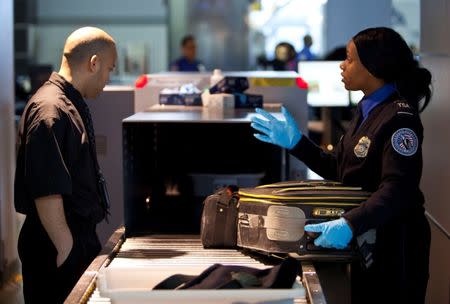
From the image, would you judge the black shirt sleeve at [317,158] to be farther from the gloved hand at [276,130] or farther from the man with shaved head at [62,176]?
the man with shaved head at [62,176]

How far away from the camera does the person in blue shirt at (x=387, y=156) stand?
138 inches

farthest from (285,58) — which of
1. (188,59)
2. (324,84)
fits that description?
(188,59)

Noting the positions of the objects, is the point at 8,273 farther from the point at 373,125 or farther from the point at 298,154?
the point at 373,125

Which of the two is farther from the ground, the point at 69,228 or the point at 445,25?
the point at 445,25

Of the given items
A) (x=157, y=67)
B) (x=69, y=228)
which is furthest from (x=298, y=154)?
(x=157, y=67)

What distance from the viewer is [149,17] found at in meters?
17.0

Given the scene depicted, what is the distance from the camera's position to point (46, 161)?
3590 millimetres

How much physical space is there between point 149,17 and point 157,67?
0.97 metres

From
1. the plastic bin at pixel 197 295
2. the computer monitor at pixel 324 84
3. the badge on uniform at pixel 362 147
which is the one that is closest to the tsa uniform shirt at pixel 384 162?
the badge on uniform at pixel 362 147

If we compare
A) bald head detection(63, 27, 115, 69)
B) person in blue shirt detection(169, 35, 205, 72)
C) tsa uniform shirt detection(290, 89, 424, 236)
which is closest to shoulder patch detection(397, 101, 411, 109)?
tsa uniform shirt detection(290, 89, 424, 236)

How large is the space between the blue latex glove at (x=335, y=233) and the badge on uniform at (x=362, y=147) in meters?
0.33

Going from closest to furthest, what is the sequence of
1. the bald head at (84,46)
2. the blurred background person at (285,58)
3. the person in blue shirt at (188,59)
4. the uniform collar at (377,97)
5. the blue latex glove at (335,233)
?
the blue latex glove at (335,233) < the uniform collar at (377,97) < the bald head at (84,46) < the blurred background person at (285,58) < the person in blue shirt at (188,59)

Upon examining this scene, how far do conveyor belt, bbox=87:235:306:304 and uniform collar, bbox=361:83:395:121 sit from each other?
0.72 metres

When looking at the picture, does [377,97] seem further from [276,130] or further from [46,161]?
[46,161]
